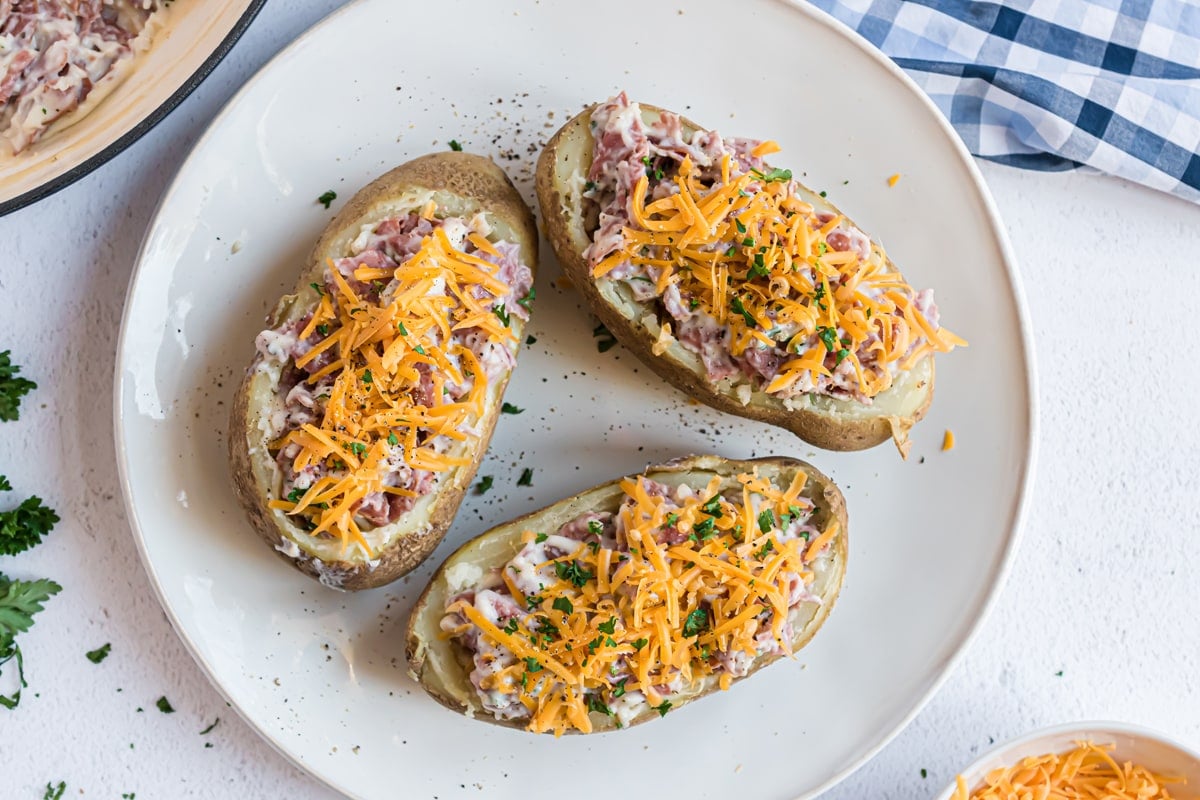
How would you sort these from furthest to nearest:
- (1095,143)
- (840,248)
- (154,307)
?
(1095,143)
(154,307)
(840,248)

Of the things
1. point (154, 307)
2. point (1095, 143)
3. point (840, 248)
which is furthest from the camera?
point (1095, 143)

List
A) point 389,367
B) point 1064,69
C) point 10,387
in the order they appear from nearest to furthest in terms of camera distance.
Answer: point 389,367 < point 10,387 < point 1064,69

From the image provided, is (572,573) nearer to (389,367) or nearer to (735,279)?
(389,367)

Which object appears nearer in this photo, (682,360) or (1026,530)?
(682,360)

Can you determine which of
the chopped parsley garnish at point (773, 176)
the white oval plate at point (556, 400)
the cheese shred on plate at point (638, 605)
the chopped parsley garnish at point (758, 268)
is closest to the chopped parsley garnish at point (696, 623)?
the cheese shred on plate at point (638, 605)

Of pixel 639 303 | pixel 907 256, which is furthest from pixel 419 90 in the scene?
pixel 907 256

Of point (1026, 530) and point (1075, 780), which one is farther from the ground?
point (1026, 530)

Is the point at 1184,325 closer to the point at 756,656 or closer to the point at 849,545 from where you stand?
the point at 849,545

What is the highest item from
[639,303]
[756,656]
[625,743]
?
[639,303]

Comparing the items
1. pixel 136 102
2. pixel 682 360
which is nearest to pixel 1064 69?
pixel 682 360
